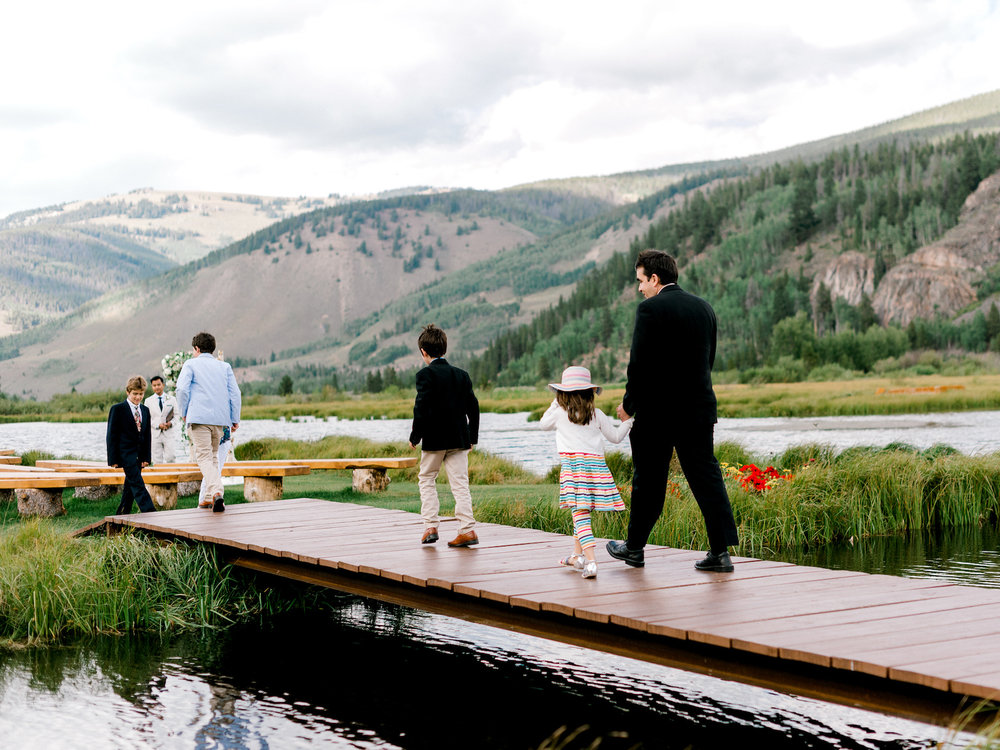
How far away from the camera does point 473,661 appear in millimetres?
9672

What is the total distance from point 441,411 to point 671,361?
243cm

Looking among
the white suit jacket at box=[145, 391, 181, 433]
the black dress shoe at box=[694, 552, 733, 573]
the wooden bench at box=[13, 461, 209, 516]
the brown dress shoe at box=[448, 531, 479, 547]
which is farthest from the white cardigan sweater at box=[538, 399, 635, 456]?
the white suit jacket at box=[145, 391, 181, 433]

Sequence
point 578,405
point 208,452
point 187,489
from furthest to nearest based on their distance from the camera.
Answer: point 187,489 < point 208,452 < point 578,405

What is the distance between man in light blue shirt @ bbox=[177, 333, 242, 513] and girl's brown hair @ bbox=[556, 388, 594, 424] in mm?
5291

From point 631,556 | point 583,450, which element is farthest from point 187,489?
point 583,450

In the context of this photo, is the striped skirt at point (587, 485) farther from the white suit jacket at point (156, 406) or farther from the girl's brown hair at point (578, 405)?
the white suit jacket at point (156, 406)

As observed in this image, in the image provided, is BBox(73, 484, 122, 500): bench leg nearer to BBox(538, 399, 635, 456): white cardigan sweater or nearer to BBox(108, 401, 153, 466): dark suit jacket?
BBox(108, 401, 153, 466): dark suit jacket

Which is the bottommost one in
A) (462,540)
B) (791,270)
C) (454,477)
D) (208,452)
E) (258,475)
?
(462,540)

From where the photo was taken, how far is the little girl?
7.52 metres

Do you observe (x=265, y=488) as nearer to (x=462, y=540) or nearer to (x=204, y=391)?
(x=204, y=391)

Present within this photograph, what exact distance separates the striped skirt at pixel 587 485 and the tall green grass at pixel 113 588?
5144mm

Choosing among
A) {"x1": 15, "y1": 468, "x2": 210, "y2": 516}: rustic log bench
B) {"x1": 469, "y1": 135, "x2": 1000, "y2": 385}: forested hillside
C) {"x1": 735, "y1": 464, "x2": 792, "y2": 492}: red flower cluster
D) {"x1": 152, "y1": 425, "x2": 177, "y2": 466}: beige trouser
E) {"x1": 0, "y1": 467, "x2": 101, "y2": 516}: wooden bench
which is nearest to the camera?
{"x1": 15, "y1": 468, "x2": 210, "y2": 516}: rustic log bench

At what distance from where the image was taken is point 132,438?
518 inches

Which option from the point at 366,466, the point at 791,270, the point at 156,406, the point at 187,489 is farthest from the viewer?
the point at 791,270
